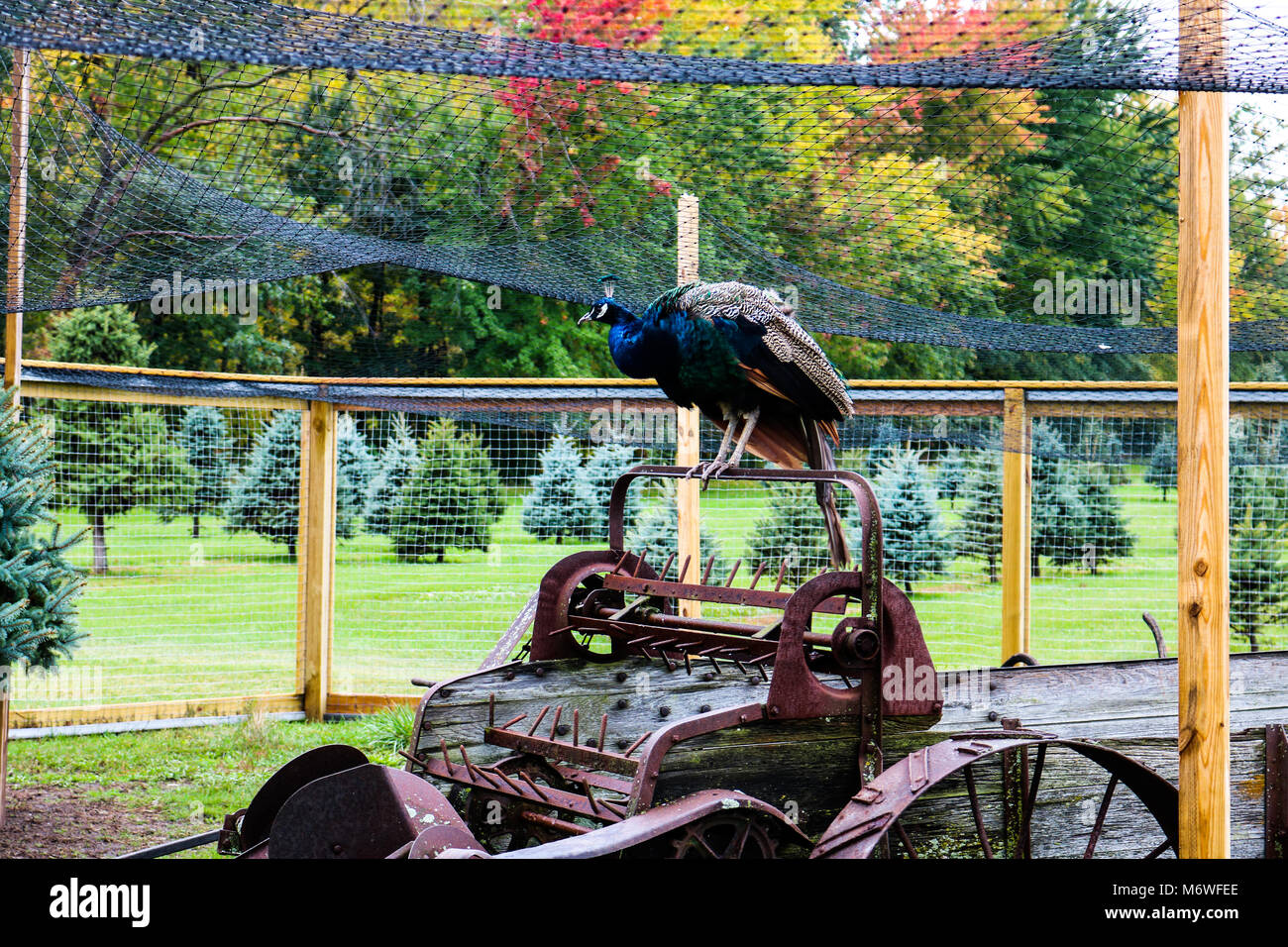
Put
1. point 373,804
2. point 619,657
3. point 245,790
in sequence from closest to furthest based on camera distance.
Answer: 1. point 373,804
2. point 619,657
3. point 245,790

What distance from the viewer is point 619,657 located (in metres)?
3.15

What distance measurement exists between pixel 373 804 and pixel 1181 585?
5.93 feet

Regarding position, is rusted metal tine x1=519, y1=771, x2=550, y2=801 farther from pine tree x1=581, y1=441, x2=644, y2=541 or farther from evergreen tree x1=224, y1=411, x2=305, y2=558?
pine tree x1=581, y1=441, x2=644, y2=541

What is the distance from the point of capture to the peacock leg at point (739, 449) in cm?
303

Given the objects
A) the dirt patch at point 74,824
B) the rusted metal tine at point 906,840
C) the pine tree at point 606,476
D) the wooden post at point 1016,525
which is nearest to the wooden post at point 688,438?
the wooden post at point 1016,525

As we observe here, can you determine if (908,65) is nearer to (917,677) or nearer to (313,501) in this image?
(917,677)

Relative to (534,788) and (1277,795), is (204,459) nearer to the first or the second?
(534,788)

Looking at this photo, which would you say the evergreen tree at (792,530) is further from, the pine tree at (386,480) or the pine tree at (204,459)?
the pine tree at (204,459)

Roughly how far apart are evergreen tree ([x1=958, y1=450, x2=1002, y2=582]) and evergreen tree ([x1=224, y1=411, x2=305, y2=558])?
5.52 m

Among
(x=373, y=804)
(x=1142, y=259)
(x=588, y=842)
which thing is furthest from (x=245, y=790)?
(x=1142, y=259)

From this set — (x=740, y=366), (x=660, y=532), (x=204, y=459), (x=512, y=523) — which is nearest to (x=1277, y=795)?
(x=740, y=366)

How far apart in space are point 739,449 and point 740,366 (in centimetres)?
25

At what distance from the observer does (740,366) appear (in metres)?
2.97

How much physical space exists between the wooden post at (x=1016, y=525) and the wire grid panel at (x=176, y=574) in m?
4.03
